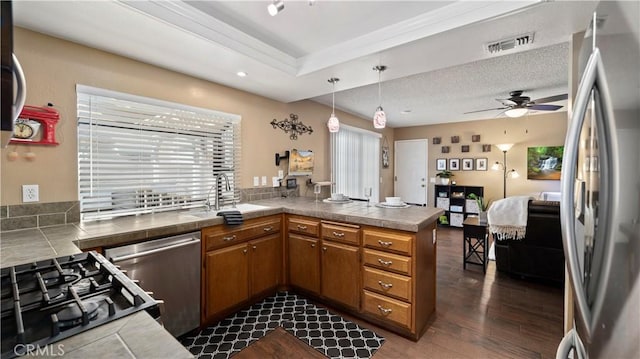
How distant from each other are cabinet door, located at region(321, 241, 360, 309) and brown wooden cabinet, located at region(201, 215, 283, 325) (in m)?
0.54

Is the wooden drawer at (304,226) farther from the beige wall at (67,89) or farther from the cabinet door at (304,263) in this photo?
the beige wall at (67,89)

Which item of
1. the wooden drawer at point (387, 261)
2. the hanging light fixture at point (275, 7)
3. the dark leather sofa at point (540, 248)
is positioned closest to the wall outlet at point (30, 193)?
the hanging light fixture at point (275, 7)

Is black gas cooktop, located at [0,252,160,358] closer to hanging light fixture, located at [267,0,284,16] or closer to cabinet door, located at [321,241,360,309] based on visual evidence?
hanging light fixture, located at [267,0,284,16]

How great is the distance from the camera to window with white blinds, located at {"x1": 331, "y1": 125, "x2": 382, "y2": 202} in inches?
192

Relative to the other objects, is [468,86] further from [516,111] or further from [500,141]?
[500,141]

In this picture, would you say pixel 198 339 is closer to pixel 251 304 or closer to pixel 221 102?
pixel 251 304

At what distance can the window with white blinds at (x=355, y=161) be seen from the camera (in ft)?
16.0

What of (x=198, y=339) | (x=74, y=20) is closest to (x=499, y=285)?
(x=198, y=339)

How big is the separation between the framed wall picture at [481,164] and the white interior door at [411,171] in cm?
110

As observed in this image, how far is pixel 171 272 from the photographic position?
1952mm

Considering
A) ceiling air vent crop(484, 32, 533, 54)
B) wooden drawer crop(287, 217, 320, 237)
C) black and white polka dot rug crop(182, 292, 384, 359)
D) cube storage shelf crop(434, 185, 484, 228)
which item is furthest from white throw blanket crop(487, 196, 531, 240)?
cube storage shelf crop(434, 185, 484, 228)

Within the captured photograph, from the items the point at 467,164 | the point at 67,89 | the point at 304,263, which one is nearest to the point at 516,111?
the point at 467,164

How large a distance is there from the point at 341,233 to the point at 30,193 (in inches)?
89.3

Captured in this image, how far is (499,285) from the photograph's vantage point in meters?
3.05
